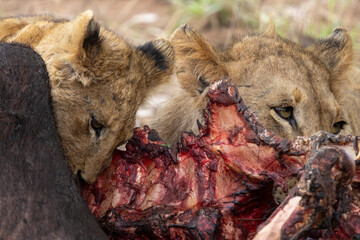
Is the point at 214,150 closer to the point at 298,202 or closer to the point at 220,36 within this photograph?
the point at 298,202

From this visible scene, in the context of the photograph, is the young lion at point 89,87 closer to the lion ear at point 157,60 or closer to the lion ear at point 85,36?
the lion ear at point 85,36

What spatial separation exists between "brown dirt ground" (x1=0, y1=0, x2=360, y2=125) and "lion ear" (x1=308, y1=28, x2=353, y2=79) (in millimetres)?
2213

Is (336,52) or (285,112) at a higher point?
(336,52)

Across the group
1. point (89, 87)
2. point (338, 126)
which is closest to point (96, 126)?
point (89, 87)

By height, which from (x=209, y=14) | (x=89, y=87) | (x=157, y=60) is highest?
(x=209, y=14)

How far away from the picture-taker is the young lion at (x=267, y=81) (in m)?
3.20

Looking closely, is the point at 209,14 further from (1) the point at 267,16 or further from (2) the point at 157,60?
(2) the point at 157,60

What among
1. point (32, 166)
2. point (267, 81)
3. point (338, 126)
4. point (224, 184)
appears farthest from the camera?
point (338, 126)

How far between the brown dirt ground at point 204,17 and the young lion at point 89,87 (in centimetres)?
320

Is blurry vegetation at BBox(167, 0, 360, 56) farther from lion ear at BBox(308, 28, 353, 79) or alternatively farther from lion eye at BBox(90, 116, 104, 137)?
lion eye at BBox(90, 116, 104, 137)

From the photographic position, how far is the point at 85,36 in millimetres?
2889

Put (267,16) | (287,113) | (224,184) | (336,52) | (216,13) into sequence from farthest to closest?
(216,13) → (267,16) → (336,52) → (287,113) → (224,184)

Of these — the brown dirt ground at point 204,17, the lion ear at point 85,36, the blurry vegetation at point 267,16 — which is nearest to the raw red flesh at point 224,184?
the lion ear at point 85,36

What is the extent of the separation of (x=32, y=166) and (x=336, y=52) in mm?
2451
